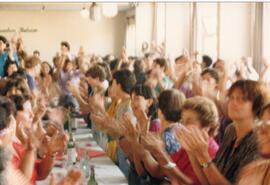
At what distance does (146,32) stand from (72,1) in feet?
6.24

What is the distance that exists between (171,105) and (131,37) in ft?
11.1

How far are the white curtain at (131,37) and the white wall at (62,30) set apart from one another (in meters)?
0.30

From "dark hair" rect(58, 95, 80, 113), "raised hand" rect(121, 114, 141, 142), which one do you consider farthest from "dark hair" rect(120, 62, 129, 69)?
"raised hand" rect(121, 114, 141, 142)

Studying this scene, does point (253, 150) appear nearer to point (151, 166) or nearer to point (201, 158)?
point (201, 158)

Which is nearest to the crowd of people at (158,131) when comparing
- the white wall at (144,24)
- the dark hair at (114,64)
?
the dark hair at (114,64)

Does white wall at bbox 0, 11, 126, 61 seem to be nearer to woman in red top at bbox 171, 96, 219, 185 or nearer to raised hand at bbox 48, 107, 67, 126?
raised hand at bbox 48, 107, 67, 126

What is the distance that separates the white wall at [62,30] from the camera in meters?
4.77

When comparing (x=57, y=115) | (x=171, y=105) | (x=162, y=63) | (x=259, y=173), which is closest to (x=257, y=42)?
(x=162, y=63)

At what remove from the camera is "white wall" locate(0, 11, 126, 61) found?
4.77 m

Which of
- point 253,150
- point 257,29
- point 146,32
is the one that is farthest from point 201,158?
point 146,32

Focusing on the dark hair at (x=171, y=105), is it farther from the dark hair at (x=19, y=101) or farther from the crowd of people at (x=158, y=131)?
the dark hair at (x=19, y=101)

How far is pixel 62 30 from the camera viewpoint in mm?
4934

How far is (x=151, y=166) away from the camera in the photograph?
234 centimetres

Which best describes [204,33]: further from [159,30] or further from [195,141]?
[195,141]
